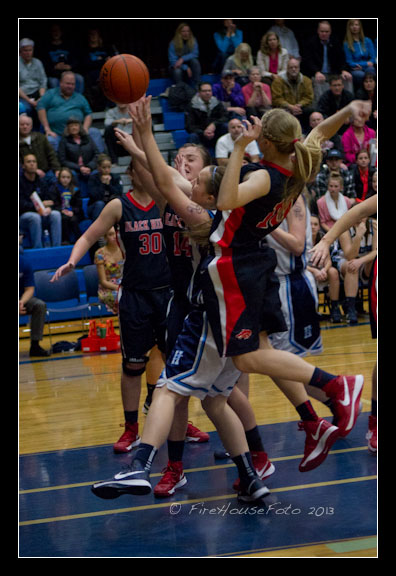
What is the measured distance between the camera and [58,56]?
45.8 feet

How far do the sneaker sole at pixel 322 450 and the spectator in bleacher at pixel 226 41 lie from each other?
11.7 metres

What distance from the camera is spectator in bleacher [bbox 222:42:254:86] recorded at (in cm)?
1395

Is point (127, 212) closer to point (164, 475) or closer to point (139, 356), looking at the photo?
point (139, 356)

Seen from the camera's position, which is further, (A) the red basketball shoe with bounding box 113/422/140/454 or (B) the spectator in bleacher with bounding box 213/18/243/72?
(B) the spectator in bleacher with bounding box 213/18/243/72

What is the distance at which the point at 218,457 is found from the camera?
17.4 ft

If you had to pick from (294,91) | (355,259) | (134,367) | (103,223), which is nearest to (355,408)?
(134,367)

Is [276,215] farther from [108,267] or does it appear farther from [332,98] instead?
[332,98]

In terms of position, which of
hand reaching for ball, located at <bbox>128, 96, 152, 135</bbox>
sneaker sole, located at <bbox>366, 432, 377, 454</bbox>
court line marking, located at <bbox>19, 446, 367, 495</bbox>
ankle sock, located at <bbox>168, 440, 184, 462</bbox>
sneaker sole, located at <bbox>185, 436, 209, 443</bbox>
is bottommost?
sneaker sole, located at <bbox>185, 436, 209, 443</bbox>

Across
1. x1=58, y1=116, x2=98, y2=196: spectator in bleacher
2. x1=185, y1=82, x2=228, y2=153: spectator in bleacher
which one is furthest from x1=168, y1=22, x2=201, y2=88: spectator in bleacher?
x1=58, y1=116, x2=98, y2=196: spectator in bleacher

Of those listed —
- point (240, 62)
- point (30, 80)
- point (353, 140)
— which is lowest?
point (353, 140)

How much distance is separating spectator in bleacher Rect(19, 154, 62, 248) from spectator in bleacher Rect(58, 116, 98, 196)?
1.02m

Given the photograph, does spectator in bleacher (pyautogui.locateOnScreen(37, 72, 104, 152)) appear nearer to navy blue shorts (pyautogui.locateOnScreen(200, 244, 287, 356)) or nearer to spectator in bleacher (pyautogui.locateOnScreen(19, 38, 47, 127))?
spectator in bleacher (pyautogui.locateOnScreen(19, 38, 47, 127))

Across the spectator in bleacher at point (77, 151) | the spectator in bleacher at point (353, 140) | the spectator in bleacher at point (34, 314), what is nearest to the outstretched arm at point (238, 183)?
the spectator in bleacher at point (34, 314)

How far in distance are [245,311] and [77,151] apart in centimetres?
896
